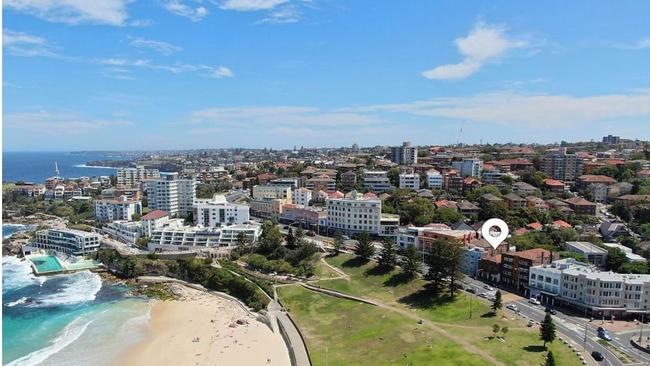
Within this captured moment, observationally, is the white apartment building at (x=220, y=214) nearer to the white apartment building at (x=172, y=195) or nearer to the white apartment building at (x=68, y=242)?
the white apartment building at (x=172, y=195)

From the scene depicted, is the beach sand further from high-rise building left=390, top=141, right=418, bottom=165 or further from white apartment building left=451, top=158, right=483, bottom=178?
high-rise building left=390, top=141, right=418, bottom=165

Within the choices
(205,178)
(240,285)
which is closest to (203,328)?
(240,285)

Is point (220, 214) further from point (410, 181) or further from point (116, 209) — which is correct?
point (410, 181)

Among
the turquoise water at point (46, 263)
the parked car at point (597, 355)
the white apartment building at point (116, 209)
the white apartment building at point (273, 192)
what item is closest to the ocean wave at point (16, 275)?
the turquoise water at point (46, 263)

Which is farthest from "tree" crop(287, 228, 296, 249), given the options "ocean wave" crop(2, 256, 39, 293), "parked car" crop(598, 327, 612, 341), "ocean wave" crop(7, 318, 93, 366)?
"parked car" crop(598, 327, 612, 341)

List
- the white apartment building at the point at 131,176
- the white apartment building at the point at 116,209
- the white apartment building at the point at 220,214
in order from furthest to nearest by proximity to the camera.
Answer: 1. the white apartment building at the point at 131,176
2. the white apartment building at the point at 116,209
3. the white apartment building at the point at 220,214
